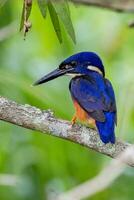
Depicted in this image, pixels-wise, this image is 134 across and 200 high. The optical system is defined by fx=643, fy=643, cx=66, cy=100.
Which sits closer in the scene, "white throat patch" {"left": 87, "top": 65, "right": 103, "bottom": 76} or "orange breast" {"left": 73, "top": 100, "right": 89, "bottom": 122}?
"orange breast" {"left": 73, "top": 100, "right": 89, "bottom": 122}

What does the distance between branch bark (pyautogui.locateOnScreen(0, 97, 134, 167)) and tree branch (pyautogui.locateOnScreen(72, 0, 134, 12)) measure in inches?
61.3

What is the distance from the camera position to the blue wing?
3022mm

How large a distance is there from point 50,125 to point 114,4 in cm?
160

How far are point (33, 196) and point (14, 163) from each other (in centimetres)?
27

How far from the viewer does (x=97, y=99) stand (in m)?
3.21

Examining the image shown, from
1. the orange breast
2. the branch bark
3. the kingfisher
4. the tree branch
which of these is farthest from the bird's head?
the tree branch

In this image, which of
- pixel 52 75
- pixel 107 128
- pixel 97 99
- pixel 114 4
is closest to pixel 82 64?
pixel 52 75

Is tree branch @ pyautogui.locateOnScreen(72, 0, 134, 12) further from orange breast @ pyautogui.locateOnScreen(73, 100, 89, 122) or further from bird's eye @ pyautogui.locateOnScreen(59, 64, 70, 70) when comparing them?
bird's eye @ pyautogui.locateOnScreen(59, 64, 70, 70)

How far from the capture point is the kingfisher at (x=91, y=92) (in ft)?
9.97

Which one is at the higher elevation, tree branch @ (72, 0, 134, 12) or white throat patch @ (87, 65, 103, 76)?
tree branch @ (72, 0, 134, 12)

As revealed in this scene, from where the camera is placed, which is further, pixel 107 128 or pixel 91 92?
pixel 91 92

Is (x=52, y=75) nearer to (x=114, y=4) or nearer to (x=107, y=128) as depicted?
(x=107, y=128)

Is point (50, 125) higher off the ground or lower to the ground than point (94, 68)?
higher

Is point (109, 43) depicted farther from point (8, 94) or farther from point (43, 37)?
point (8, 94)
